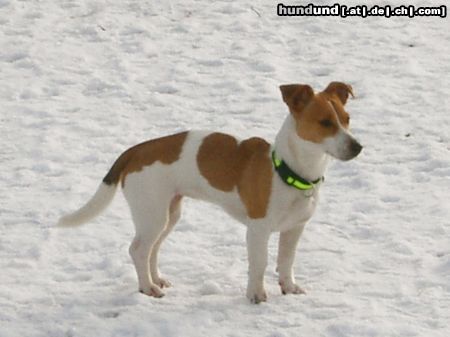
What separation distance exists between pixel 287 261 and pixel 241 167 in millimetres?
659

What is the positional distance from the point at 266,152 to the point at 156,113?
12.8 ft

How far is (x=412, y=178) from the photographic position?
25.4ft

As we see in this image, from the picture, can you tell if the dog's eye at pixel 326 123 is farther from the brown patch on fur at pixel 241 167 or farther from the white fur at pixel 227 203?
the brown patch on fur at pixel 241 167


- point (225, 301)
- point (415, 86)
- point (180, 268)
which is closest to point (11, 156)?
point (180, 268)

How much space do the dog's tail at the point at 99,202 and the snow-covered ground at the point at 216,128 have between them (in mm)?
415

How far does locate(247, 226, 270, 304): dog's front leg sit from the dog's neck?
1.31 ft

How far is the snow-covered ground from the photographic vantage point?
546 cm

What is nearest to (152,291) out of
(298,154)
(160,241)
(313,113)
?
(160,241)

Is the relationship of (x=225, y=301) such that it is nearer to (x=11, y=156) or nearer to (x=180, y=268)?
(x=180, y=268)

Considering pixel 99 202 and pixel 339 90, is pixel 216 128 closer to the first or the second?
pixel 99 202

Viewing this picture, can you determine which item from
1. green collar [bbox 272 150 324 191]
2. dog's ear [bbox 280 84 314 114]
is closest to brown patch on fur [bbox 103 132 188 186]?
green collar [bbox 272 150 324 191]

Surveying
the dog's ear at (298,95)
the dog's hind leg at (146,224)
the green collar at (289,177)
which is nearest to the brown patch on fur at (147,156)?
the dog's hind leg at (146,224)

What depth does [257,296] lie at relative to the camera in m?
5.56

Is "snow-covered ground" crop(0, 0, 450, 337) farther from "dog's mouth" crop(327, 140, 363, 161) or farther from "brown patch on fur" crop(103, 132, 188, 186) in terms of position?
"dog's mouth" crop(327, 140, 363, 161)
